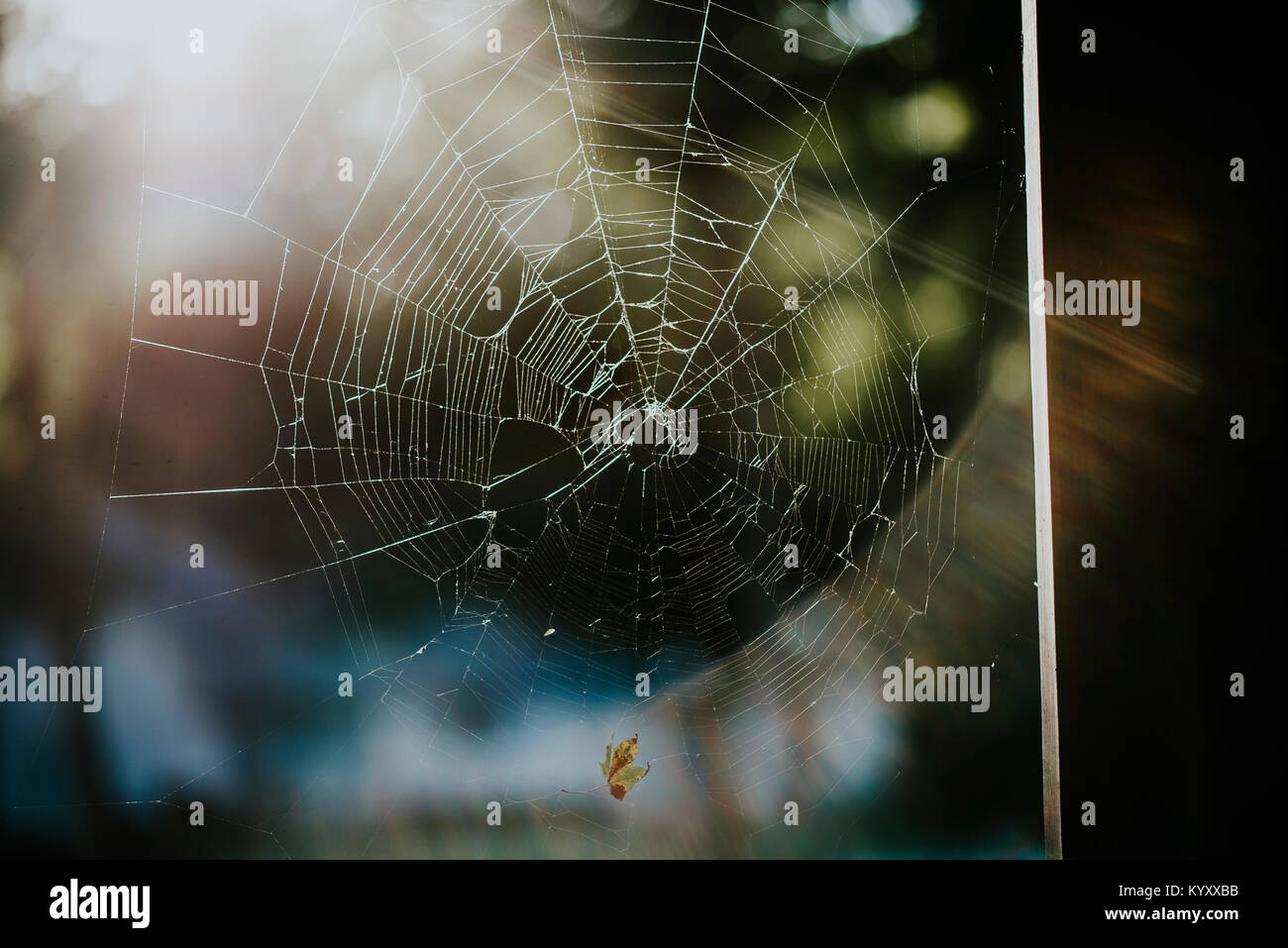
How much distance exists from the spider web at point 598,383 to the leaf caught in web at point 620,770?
0.07 ft

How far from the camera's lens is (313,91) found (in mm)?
993

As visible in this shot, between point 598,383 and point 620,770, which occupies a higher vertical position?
point 598,383

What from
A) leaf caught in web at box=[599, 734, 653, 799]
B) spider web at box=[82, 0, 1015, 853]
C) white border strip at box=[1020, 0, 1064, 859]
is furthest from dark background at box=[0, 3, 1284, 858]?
leaf caught in web at box=[599, 734, 653, 799]

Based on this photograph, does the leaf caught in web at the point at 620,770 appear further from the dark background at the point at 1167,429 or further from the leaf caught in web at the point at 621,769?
the dark background at the point at 1167,429

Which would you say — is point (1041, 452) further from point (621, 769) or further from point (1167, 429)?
point (621, 769)

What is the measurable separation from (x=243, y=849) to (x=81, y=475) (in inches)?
27.0

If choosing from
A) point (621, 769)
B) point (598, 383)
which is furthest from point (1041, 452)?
point (621, 769)

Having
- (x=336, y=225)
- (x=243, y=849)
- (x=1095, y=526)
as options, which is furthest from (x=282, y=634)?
(x=1095, y=526)

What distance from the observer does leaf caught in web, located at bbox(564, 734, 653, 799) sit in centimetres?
101

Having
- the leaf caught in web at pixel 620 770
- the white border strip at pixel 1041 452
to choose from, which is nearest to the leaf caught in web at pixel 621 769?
the leaf caught in web at pixel 620 770

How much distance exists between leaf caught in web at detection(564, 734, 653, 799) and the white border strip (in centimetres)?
63

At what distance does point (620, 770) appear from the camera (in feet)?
3.33

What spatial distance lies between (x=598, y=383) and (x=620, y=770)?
0.67 meters
